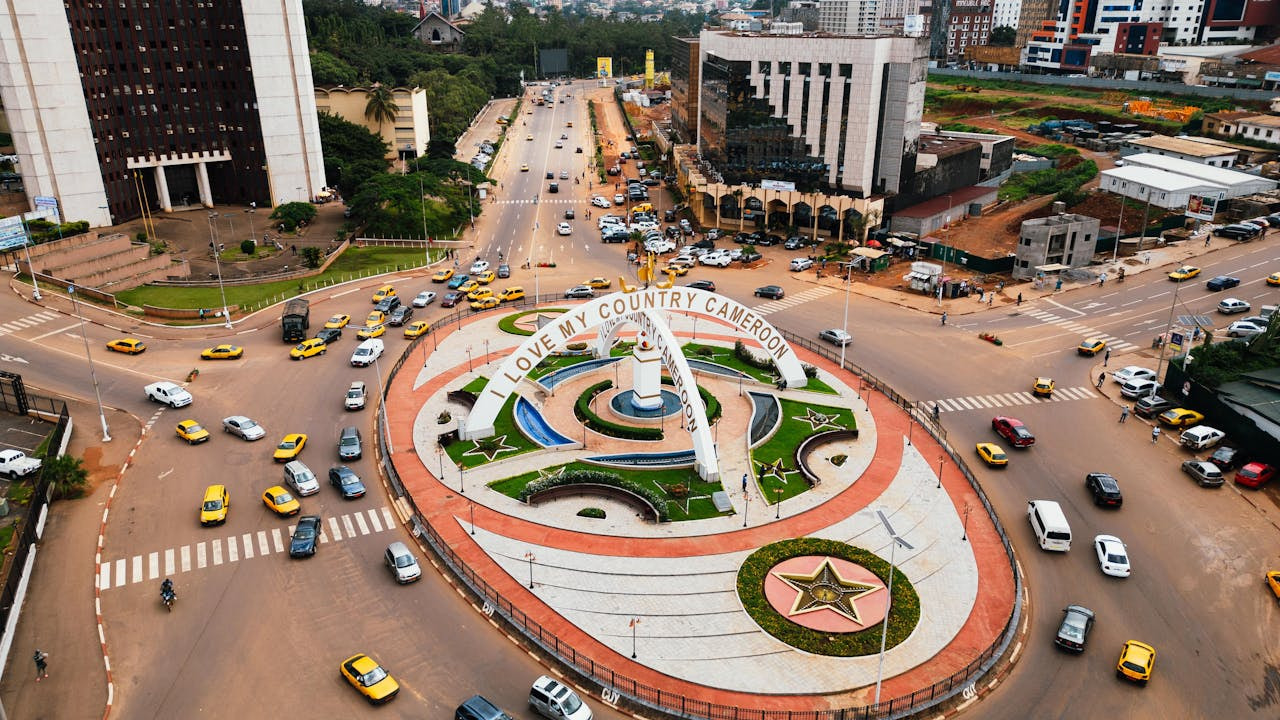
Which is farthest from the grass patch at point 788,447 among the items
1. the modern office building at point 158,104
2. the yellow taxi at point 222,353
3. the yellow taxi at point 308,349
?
the modern office building at point 158,104

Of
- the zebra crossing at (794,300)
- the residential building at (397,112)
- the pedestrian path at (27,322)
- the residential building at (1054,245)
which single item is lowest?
the zebra crossing at (794,300)

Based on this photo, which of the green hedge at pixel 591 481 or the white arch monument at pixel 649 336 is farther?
the white arch monument at pixel 649 336

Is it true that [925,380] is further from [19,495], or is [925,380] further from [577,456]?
[19,495]

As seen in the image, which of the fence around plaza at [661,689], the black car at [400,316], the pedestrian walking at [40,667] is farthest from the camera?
the black car at [400,316]

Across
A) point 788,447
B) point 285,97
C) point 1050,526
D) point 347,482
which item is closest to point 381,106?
point 285,97

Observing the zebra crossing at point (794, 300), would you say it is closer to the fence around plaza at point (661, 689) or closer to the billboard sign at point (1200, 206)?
the fence around plaza at point (661, 689)

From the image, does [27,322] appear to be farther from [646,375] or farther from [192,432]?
[646,375]

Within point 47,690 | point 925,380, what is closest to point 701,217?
point 925,380

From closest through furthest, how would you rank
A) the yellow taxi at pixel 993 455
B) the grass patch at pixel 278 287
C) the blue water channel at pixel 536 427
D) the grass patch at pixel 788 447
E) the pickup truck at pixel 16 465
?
the grass patch at pixel 788 447
the pickup truck at pixel 16 465
the yellow taxi at pixel 993 455
the blue water channel at pixel 536 427
the grass patch at pixel 278 287
